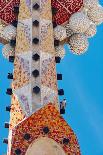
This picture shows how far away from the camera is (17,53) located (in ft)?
74.4

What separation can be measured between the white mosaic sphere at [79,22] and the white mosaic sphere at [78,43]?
82cm

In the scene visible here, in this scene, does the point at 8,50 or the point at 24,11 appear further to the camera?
the point at 8,50

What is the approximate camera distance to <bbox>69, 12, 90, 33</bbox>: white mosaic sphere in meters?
24.5

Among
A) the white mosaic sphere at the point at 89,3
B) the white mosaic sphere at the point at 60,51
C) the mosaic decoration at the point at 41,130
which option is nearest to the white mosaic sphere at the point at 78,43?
the white mosaic sphere at the point at 60,51

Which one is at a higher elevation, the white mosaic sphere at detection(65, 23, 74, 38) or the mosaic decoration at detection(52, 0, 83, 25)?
the mosaic decoration at detection(52, 0, 83, 25)

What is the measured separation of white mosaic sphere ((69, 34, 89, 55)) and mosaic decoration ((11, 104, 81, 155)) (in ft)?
27.2

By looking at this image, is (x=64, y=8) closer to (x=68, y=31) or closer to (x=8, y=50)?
(x=68, y=31)

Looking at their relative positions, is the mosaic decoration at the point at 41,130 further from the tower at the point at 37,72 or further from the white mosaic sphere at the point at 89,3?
the white mosaic sphere at the point at 89,3

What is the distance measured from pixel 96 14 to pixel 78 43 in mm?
1474

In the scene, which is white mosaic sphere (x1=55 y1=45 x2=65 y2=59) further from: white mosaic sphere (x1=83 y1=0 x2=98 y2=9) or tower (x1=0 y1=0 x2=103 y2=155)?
white mosaic sphere (x1=83 y1=0 x2=98 y2=9)

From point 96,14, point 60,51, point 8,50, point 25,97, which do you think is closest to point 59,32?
point 60,51

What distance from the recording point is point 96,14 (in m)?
25.9

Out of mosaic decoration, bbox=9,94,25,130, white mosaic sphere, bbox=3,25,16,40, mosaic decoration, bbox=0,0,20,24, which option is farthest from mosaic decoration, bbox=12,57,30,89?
mosaic decoration, bbox=0,0,20,24

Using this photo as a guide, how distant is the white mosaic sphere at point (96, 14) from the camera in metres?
25.8
